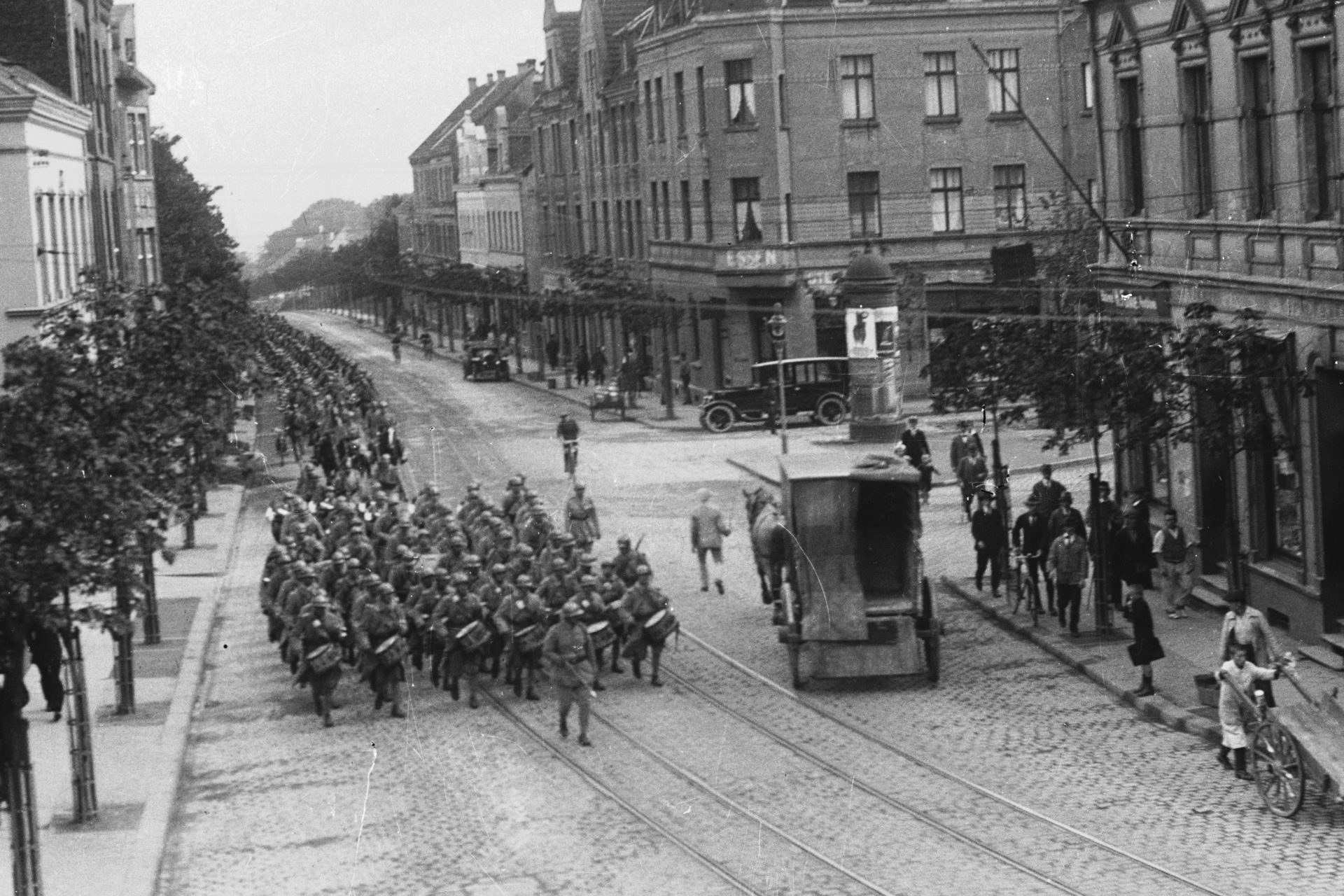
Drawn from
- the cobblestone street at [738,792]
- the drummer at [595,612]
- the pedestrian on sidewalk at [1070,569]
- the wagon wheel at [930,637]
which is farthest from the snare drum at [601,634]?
the pedestrian on sidewalk at [1070,569]

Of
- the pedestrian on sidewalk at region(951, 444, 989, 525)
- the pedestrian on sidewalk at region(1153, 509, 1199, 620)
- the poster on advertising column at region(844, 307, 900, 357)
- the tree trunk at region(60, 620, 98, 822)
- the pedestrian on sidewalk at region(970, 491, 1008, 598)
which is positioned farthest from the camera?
the poster on advertising column at region(844, 307, 900, 357)

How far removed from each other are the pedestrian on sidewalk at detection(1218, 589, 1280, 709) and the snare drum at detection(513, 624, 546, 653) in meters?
8.38

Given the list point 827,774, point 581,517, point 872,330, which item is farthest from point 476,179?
point 827,774

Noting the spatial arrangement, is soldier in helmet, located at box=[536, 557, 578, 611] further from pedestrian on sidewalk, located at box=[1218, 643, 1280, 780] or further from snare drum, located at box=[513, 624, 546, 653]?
pedestrian on sidewalk, located at box=[1218, 643, 1280, 780]

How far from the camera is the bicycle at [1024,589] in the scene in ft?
91.6

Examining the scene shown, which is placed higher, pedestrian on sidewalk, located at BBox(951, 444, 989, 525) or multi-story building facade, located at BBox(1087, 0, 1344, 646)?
multi-story building facade, located at BBox(1087, 0, 1344, 646)

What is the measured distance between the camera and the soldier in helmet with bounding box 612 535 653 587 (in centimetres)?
2588

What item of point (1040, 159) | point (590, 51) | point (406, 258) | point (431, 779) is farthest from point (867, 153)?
point (406, 258)

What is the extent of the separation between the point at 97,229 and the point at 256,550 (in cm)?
1430

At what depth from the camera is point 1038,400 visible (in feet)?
90.3

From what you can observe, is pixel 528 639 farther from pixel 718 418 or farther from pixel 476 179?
pixel 476 179

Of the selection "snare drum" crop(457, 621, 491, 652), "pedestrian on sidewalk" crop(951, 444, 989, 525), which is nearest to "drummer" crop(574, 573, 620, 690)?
"snare drum" crop(457, 621, 491, 652)

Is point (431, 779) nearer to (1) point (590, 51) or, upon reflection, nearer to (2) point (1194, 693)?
(2) point (1194, 693)

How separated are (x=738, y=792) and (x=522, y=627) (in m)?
5.69
